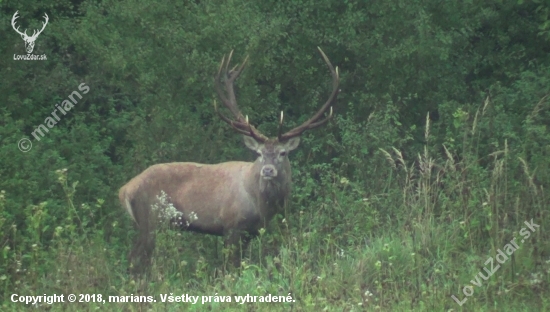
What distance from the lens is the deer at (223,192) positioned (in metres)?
10.5

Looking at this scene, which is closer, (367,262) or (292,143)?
(367,262)

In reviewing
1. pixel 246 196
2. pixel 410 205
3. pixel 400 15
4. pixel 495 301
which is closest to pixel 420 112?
pixel 400 15

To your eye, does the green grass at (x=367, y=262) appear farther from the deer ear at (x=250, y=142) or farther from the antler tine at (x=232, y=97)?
the antler tine at (x=232, y=97)

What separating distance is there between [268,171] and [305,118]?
2.56 meters

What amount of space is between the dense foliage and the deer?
0.80 ft
